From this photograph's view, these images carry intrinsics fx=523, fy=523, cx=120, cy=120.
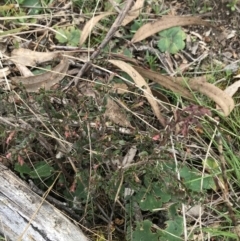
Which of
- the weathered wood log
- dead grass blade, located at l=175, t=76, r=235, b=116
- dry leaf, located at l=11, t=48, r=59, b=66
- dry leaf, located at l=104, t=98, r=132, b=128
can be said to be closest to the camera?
the weathered wood log

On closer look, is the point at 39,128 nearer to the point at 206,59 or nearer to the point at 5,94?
the point at 5,94

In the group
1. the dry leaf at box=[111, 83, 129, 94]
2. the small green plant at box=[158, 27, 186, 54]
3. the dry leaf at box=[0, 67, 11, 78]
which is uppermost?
the small green plant at box=[158, 27, 186, 54]

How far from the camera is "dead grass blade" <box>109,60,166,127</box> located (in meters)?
2.38

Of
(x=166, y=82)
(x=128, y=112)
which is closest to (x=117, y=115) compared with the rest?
(x=128, y=112)

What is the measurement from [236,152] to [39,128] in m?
0.89

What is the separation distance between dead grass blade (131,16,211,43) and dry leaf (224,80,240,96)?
381 mm

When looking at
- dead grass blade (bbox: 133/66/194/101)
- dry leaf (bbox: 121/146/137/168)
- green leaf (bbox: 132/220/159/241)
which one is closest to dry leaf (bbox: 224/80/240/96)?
dead grass blade (bbox: 133/66/194/101)

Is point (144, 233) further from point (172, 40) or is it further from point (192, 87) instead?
point (172, 40)

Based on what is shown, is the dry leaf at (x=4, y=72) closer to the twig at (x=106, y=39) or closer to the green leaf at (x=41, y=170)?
the twig at (x=106, y=39)

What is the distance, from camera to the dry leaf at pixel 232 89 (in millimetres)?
2529

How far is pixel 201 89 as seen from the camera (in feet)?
8.17

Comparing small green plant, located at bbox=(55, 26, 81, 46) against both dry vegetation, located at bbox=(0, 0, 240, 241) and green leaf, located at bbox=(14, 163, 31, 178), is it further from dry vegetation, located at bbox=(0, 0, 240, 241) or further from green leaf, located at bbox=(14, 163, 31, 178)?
green leaf, located at bbox=(14, 163, 31, 178)

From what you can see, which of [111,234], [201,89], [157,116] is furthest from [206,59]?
[111,234]

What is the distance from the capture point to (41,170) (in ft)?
7.19
